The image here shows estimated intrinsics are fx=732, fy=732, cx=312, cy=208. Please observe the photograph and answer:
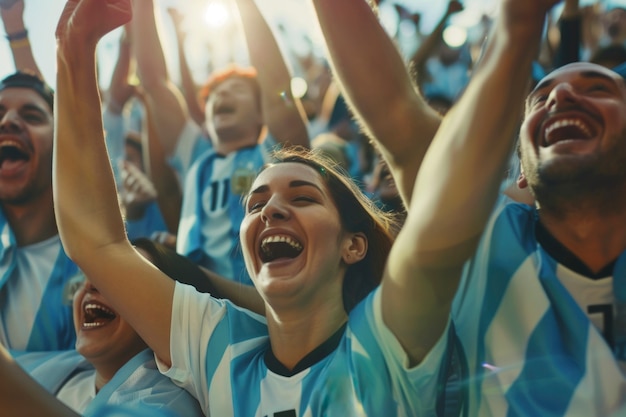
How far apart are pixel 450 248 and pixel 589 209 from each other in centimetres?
34

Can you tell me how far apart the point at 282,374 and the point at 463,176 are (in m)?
0.53

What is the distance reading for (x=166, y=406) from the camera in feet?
4.58

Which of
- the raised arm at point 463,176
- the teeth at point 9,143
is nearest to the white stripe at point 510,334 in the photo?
the raised arm at point 463,176

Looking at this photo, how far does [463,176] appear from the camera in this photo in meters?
0.99

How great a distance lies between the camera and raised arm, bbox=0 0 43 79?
1857 mm

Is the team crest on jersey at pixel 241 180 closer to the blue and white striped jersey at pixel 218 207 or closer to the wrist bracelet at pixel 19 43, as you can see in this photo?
the blue and white striped jersey at pixel 218 207

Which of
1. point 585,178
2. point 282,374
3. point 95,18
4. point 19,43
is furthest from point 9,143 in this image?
point 585,178

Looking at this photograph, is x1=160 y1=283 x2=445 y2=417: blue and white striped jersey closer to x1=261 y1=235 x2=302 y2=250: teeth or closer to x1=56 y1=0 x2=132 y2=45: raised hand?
x1=261 y1=235 x2=302 y2=250: teeth

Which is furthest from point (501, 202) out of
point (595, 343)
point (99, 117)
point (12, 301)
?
point (12, 301)

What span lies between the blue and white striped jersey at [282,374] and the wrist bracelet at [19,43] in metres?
0.89

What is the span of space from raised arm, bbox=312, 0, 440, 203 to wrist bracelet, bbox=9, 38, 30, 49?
0.92 meters

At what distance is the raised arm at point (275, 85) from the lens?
1768 mm

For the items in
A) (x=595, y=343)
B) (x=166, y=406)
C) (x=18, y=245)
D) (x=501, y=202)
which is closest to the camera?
(x=595, y=343)

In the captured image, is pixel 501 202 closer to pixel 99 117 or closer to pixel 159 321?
pixel 159 321
